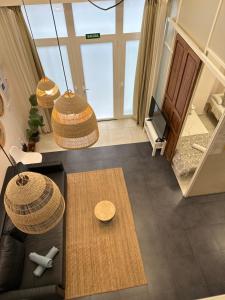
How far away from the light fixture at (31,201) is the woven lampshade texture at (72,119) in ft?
1.51

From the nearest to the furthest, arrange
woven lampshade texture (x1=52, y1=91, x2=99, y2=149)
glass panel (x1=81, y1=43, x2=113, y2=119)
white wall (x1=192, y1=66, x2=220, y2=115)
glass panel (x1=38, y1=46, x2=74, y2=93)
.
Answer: woven lampshade texture (x1=52, y1=91, x2=99, y2=149) → glass panel (x1=38, y1=46, x2=74, y2=93) → glass panel (x1=81, y1=43, x2=113, y2=119) → white wall (x1=192, y1=66, x2=220, y2=115)

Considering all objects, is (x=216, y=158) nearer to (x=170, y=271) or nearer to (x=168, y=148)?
(x=168, y=148)

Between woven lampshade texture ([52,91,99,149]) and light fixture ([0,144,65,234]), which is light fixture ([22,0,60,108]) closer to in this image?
woven lampshade texture ([52,91,99,149])

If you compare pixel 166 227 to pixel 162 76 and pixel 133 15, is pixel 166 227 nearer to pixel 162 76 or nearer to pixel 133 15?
pixel 162 76

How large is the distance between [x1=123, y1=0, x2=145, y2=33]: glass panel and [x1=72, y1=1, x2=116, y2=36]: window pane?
25 cm

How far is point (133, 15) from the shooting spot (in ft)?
13.4

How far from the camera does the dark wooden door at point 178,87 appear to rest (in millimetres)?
3324

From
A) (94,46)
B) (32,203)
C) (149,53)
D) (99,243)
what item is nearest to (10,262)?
(99,243)

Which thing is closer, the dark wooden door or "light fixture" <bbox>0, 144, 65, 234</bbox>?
"light fixture" <bbox>0, 144, 65, 234</bbox>

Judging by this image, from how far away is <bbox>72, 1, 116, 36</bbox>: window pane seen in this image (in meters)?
3.86

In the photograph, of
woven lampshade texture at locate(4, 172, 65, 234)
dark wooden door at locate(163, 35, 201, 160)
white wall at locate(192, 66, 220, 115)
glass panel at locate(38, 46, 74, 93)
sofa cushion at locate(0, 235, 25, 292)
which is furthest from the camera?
white wall at locate(192, 66, 220, 115)

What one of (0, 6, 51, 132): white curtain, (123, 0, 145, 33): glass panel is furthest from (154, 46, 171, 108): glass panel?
(0, 6, 51, 132): white curtain

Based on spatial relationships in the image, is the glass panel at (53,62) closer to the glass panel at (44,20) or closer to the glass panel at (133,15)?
the glass panel at (44,20)

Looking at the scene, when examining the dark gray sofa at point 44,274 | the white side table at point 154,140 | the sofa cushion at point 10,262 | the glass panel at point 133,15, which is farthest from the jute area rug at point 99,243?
the glass panel at point 133,15
